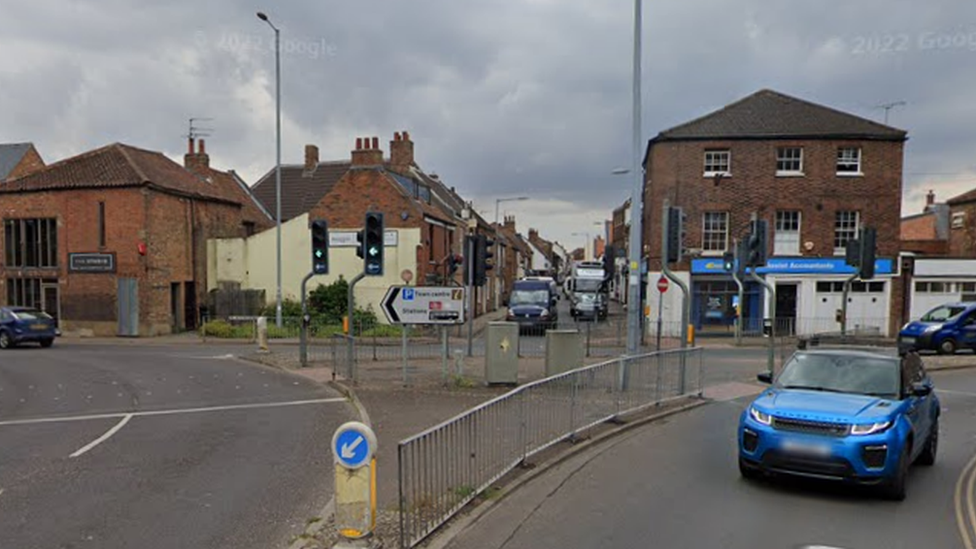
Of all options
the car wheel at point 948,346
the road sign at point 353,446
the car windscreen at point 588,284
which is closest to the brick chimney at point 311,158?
the car windscreen at point 588,284

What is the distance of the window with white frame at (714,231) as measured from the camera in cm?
3080

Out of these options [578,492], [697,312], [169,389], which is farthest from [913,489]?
[697,312]

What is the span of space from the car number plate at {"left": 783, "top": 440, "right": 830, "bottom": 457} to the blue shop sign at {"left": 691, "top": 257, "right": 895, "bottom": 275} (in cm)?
2466

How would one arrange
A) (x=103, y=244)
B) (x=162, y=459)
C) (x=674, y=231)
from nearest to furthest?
(x=162, y=459), (x=674, y=231), (x=103, y=244)

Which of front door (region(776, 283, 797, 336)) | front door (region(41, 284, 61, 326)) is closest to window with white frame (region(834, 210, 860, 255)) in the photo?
front door (region(776, 283, 797, 336))

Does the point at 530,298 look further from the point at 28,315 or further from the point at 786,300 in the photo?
the point at 28,315

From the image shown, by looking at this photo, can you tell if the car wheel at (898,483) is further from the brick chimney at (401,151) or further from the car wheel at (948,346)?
the brick chimney at (401,151)

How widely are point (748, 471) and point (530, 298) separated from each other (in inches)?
906

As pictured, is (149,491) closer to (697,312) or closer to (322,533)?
(322,533)

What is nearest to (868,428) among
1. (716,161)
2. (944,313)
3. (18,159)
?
(944,313)

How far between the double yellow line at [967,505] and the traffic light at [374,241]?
11288 mm

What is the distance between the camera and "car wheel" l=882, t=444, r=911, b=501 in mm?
6641

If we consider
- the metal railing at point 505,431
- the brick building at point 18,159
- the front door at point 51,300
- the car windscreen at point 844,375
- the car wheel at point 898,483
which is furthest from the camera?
the brick building at point 18,159

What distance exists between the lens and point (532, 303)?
3014 centimetres
